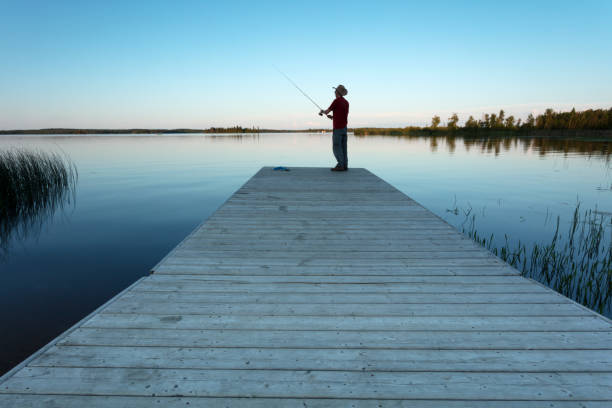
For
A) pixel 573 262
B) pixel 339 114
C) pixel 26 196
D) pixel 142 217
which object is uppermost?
pixel 339 114

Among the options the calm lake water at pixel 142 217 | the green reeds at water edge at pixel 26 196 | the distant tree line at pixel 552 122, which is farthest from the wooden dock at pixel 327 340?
the distant tree line at pixel 552 122

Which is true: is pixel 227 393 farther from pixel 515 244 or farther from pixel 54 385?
pixel 515 244

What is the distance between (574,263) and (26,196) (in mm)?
11179

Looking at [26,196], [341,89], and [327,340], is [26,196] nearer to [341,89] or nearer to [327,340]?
[341,89]

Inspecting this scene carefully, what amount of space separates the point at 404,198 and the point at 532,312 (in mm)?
3655

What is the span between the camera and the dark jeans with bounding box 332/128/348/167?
25.9 feet

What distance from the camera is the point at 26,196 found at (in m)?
7.59

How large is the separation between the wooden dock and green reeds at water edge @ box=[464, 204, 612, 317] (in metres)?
1.83

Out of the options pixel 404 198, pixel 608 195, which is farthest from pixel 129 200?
pixel 608 195

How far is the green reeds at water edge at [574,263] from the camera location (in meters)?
3.69

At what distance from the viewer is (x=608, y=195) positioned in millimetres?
9070

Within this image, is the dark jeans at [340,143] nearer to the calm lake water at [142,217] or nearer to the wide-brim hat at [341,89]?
the wide-brim hat at [341,89]

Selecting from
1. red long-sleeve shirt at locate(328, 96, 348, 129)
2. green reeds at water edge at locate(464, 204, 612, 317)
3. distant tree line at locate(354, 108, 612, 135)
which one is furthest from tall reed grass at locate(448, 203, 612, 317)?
distant tree line at locate(354, 108, 612, 135)

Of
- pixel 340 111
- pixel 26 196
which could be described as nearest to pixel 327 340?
pixel 340 111
